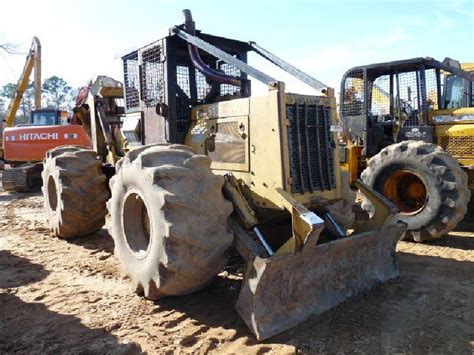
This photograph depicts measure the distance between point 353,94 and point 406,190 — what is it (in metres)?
2.31

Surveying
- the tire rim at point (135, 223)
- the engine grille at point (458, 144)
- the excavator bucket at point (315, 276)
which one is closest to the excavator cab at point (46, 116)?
the tire rim at point (135, 223)

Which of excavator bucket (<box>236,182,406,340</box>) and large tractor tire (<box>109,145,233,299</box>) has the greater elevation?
large tractor tire (<box>109,145,233,299</box>)

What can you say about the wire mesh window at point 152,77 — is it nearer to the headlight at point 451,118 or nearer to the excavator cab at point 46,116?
the headlight at point 451,118

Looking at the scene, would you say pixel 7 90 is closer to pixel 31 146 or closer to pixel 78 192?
pixel 31 146

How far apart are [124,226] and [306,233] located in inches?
76.4

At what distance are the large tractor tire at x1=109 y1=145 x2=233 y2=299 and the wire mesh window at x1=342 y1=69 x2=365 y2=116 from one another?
5083 mm

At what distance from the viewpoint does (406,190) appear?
705cm

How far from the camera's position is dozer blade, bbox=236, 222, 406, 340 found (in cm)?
358

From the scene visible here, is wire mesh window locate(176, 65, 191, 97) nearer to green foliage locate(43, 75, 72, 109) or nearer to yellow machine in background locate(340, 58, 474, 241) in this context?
yellow machine in background locate(340, 58, 474, 241)

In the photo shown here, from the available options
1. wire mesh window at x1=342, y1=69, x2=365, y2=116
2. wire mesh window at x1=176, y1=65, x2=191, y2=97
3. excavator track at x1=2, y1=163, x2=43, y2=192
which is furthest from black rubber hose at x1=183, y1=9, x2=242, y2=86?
excavator track at x1=2, y1=163, x2=43, y2=192

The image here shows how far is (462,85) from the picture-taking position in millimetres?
8258

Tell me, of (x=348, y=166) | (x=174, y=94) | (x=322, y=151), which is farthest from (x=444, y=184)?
(x=174, y=94)

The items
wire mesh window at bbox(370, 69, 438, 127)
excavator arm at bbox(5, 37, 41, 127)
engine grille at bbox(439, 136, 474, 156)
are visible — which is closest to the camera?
engine grille at bbox(439, 136, 474, 156)

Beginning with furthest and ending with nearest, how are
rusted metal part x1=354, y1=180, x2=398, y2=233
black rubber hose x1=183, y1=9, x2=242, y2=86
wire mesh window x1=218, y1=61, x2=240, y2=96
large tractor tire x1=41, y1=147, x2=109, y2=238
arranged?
1. large tractor tire x1=41, y1=147, x2=109, y2=238
2. wire mesh window x1=218, y1=61, x2=240, y2=96
3. black rubber hose x1=183, y1=9, x2=242, y2=86
4. rusted metal part x1=354, y1=180, x2=398, y2=233
